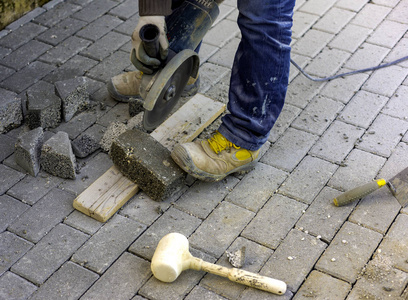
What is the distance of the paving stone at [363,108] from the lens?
12.6 ft

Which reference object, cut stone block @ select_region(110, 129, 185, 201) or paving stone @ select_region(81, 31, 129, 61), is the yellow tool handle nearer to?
cut stone block @ select_region(110, 129, 185, 201)

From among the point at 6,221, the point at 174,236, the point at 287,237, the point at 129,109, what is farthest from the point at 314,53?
the point at 6,221

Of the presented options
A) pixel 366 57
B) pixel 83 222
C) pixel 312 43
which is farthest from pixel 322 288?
pixel 312 43

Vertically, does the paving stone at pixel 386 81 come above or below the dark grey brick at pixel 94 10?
below

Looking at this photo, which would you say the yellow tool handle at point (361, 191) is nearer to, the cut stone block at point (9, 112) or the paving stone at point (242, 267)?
the paving stone at point (242, 267)

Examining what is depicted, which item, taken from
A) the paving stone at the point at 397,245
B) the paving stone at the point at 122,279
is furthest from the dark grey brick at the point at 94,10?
the paving stone at the point at 397,245

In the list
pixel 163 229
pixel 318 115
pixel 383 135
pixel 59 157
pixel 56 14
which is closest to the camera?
pixel 163 229

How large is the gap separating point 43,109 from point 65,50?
110cm

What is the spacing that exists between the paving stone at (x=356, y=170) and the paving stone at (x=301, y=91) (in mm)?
636

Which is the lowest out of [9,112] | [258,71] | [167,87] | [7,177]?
[7,177]

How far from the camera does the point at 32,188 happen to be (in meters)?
3.29

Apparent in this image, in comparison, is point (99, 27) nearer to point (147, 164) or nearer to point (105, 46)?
point (105, 46)

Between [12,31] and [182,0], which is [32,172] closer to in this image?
[182,0]

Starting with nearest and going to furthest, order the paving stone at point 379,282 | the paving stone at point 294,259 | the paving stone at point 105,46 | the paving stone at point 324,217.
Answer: the paving stone at point 379,282, the paving stone at point 294,259, the paving stone at point 324,217, the paving stone at point 105,46
